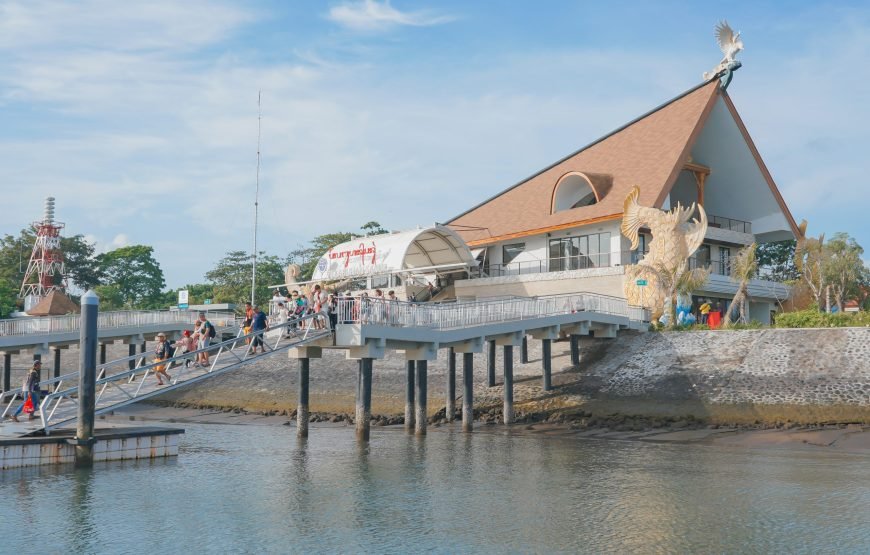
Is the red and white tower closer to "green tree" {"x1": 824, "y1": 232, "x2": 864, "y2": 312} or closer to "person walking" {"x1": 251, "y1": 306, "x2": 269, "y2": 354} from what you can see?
"person walking" {"x1": 251, "y1": 306, "x2": 269, "y2": 354}

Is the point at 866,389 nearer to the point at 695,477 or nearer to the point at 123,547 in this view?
the point at 695,477

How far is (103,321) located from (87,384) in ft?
70.9

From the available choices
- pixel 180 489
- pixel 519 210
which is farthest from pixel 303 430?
pixel 519 210

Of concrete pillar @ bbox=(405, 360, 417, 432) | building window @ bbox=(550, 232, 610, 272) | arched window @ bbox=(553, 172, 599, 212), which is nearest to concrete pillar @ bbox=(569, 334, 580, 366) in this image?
concrete pillar @ bbox=(405, 360, 417, 432)

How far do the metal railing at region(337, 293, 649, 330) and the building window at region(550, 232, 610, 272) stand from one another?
759cm

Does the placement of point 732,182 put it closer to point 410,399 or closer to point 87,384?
point 410,399

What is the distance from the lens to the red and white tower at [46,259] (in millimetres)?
71500

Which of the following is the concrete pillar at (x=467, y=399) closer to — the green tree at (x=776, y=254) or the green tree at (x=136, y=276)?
the green tree at (x=776, y=254)

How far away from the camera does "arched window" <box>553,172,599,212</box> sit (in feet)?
171

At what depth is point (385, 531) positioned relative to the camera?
59.5 feet

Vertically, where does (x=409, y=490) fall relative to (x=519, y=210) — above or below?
below

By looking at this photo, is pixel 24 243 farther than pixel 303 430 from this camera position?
Yes

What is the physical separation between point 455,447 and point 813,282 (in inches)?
1268

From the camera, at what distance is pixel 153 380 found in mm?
28438
